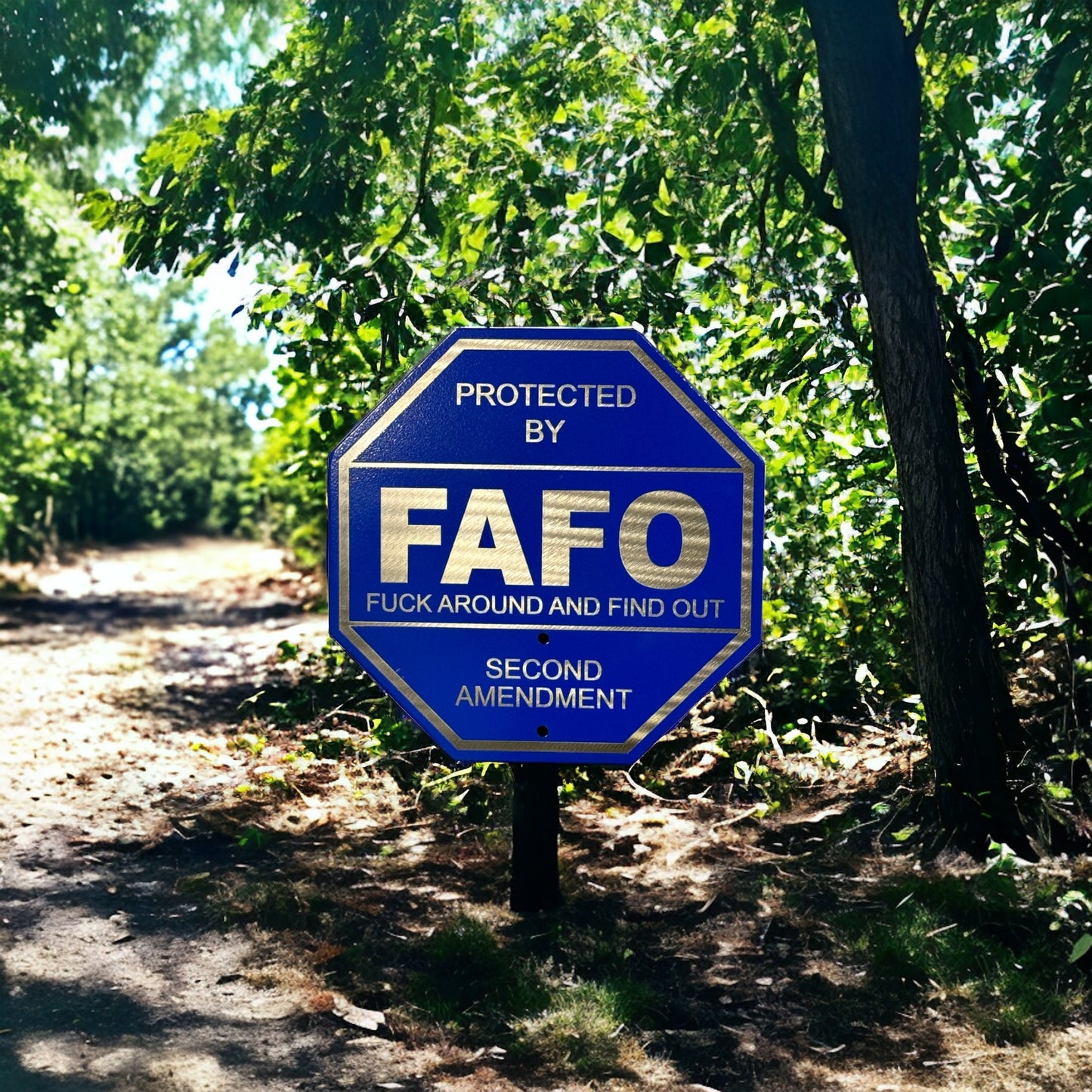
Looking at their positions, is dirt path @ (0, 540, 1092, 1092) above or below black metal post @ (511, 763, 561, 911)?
below

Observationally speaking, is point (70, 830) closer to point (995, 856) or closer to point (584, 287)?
point (584, 287)

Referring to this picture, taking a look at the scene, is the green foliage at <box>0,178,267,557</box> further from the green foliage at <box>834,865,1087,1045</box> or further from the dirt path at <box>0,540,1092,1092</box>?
the green foliage at <box>834,865,1087,1045</box>

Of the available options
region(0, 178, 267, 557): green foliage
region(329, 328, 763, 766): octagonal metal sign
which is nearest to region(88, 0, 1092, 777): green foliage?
region(329, 328, 763, 766): octagonal metal sign

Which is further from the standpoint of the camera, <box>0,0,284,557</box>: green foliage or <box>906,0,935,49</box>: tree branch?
<box>0,0,284,557</box>: green foliage

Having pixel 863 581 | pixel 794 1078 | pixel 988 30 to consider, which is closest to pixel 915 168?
pixel 988 30

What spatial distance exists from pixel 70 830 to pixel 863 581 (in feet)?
12.8

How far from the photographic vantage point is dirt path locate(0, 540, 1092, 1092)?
11.8 feet

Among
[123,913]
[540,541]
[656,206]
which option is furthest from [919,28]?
[123,913]

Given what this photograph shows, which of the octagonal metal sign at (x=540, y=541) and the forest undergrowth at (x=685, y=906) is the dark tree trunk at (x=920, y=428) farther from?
the octagonal metal sign at (x=540, y=541)

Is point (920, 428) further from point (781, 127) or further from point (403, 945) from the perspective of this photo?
point (403, 945)

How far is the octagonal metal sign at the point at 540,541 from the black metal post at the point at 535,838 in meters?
0.48

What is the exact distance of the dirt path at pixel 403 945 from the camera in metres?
3.59

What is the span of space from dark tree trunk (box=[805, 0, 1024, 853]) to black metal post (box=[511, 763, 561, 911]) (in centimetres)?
156

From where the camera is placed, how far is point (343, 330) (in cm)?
642
